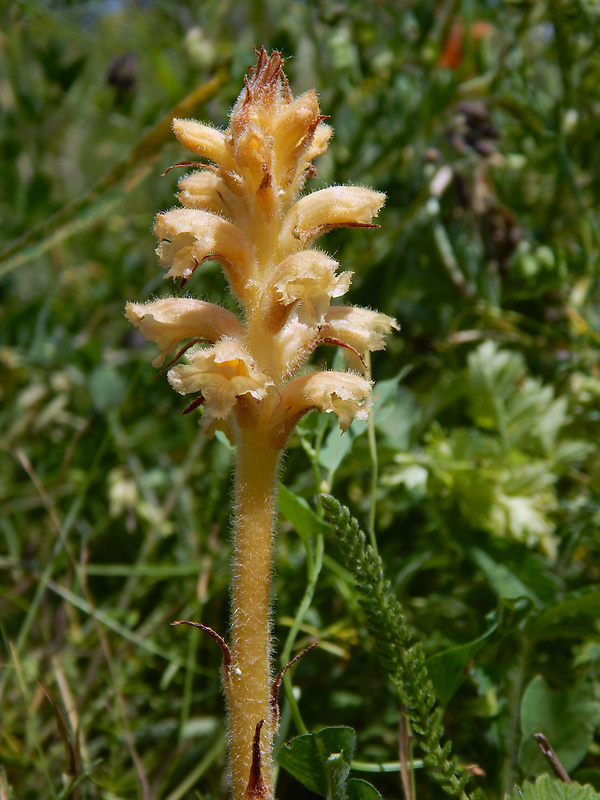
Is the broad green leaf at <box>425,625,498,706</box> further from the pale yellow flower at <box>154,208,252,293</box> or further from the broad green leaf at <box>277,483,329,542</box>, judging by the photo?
the pale yellow flower at <box>154,208,252,293</box>

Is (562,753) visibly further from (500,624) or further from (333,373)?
(333,373)

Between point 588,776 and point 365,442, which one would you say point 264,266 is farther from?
point 588,776

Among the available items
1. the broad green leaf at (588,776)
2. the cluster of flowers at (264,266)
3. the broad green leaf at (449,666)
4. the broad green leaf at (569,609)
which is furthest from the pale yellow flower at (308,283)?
the broad green leaf at (588,776)

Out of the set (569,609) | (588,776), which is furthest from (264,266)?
(588,776)

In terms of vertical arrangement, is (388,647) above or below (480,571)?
below

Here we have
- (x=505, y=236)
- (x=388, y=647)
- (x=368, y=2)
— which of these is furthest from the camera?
(x=368, y=2)

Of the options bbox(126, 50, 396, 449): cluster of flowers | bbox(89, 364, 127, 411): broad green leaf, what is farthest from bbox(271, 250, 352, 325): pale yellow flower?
bbox(89, 364, 127, 411): broad green leaf

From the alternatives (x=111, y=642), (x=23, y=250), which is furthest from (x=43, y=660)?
(x=23, y=250)
